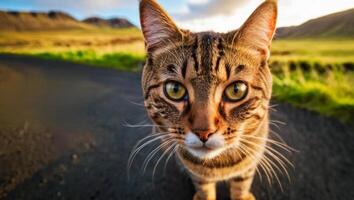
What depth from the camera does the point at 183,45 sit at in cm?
172

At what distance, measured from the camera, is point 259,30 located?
1.64 m

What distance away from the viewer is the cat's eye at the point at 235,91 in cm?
154

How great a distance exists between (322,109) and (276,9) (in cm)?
265

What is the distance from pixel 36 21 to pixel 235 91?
2.67 meters

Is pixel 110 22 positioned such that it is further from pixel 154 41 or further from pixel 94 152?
pixel 154 41

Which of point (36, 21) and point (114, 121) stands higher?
point (36, 21)

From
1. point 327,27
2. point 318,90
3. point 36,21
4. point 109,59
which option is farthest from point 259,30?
point 109,59

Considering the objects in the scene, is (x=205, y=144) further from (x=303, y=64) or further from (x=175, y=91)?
(x=303, y=64)

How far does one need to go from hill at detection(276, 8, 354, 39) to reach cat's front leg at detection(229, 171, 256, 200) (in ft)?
3.43

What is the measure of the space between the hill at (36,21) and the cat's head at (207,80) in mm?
1893

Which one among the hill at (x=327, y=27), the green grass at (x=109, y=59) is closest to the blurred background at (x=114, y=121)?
the hill at (x=327, y=27)

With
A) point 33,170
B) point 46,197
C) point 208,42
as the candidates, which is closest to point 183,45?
point 208,42

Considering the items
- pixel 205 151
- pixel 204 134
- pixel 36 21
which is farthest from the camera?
pixel 36 21

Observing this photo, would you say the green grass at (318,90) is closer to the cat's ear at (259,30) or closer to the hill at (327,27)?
the hill at (327,27)
